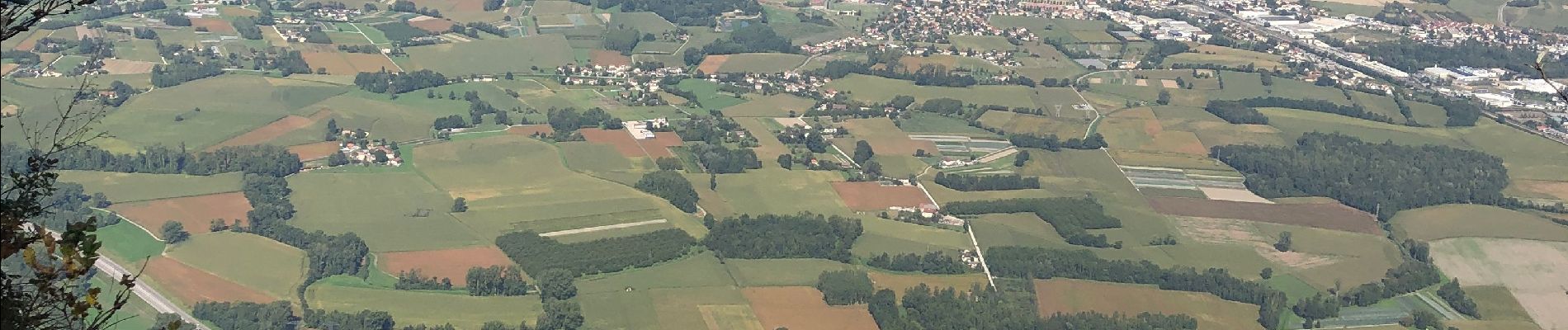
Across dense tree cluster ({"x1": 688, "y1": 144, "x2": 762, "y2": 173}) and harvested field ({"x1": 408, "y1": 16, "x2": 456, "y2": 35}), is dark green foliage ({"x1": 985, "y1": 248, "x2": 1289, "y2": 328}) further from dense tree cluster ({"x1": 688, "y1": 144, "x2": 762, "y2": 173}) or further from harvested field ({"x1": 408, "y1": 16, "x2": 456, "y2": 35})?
harvested field ({"x1": 408, "y1": 16, "x2": 456, "y2": 35})

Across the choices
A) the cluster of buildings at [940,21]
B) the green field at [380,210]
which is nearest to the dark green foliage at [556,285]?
the green field at [380,210]

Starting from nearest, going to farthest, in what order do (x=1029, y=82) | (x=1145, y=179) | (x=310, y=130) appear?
(x=1145, y=179)
(x=310, y=130)
(x=1029, y=82)

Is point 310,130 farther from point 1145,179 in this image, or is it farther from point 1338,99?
point 1338,99

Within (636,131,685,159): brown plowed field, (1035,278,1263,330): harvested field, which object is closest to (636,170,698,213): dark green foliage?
(636,131,685,159): brown plowed field

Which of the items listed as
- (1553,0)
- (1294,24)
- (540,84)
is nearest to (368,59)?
(540,84)

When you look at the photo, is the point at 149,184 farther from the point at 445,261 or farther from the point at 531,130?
the point at 531,130
